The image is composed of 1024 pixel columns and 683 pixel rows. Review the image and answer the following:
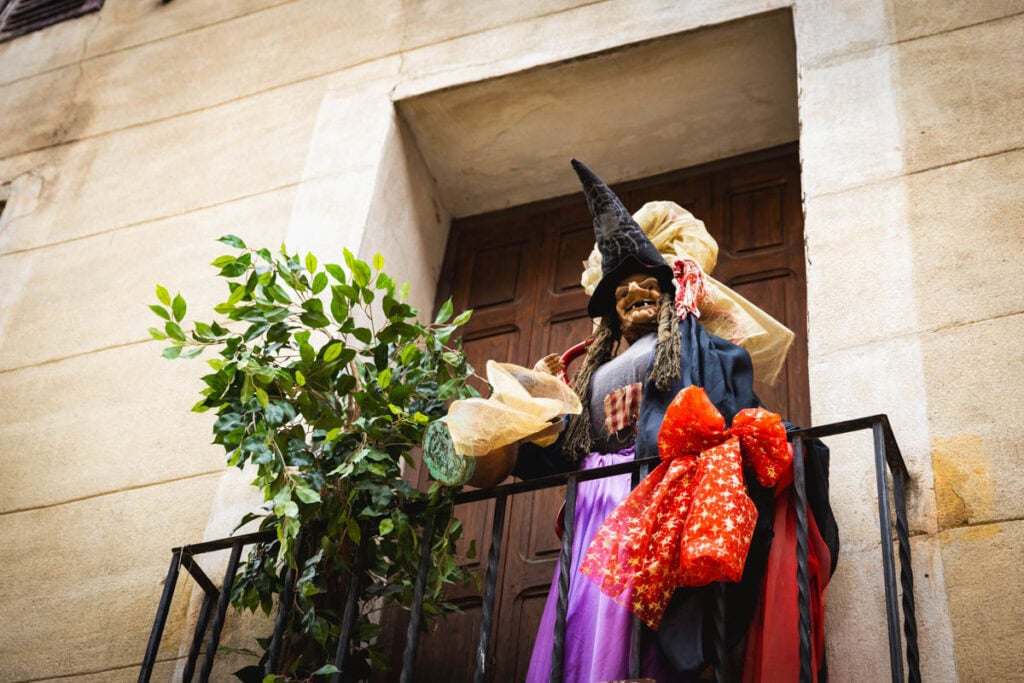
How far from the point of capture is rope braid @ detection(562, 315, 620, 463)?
4125 mm

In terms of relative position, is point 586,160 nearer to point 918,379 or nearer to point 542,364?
point 542,364

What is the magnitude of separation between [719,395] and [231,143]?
9.51ft

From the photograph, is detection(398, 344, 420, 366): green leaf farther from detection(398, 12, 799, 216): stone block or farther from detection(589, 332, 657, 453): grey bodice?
detection(398, 12, 799, 216): stone block

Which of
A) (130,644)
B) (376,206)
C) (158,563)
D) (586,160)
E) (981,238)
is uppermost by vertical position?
(586,160)

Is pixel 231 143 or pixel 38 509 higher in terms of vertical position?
pixel 231 143

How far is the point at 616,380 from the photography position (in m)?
4.17

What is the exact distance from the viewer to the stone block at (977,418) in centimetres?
367

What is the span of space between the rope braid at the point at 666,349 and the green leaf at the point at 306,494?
100cm

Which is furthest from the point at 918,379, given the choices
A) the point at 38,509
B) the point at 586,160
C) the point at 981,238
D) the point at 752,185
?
the point at 38,509

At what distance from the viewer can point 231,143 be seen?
5.91 m

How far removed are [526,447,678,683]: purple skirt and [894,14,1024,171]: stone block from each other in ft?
5.07

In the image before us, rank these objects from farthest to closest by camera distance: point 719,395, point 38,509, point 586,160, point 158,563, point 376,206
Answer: point 586,160
point 376,206
point 38,509
point 158,563
point 719,395

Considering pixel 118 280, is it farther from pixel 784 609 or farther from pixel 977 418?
pixel 977 418

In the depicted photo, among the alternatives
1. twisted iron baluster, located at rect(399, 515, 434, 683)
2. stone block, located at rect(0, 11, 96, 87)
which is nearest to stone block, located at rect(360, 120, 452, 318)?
twisted iron baluster, located at rect(399, 515, 434, 683)
